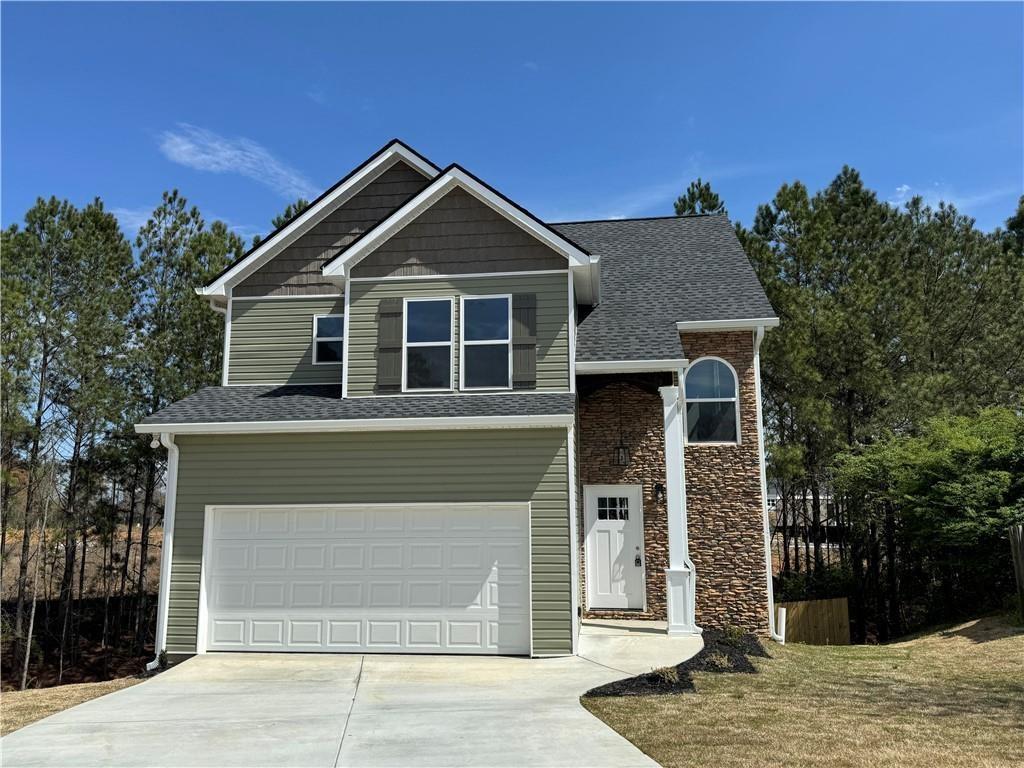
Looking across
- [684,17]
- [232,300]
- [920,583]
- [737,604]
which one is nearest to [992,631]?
[737,604]

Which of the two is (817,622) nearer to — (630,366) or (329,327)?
(630,366)

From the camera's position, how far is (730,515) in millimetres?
13688

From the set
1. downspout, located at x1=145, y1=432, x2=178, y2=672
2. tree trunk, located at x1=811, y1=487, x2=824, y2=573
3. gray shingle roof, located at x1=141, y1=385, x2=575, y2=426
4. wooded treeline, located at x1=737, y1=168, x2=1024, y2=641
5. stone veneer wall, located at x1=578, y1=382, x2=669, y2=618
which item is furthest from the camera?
tree trunk, located at x1=811, y1=487, x2=824, y2=573

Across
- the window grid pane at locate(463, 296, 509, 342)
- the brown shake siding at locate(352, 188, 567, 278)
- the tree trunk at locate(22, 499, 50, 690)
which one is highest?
the brown shake siding at locate(352, 188, 567, 278)

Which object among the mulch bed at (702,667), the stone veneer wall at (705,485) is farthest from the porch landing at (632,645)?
the stone veneer wall at (705,485)

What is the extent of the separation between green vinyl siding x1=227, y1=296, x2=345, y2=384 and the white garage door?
3.18 metres

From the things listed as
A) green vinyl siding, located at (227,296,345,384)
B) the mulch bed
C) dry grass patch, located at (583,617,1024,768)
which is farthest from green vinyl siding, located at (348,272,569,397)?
dry grass patch, located at (583,617,1024,768)

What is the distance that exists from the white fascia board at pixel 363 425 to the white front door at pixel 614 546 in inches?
142

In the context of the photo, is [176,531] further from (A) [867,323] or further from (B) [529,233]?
(A) [867,323]

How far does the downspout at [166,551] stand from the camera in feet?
35.5

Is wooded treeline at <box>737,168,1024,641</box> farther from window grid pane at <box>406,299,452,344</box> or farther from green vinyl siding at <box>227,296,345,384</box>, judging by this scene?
green vinyl siding at <box>227,296,345,384</box>

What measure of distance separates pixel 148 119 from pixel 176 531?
31.5 ft

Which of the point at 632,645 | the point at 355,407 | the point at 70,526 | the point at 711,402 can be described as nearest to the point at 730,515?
the point at 711,402

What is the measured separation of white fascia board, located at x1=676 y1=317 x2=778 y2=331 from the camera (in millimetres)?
13633
